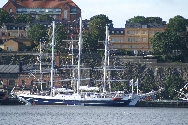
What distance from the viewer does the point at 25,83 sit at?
16312 cm

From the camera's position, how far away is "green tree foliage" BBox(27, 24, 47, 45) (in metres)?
189

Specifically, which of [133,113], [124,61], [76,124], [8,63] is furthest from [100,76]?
[76,124]

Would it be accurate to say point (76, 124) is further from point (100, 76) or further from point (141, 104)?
point (100, 76)

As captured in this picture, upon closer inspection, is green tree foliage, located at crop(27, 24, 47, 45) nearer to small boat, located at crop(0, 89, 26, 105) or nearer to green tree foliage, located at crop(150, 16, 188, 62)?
green tree foliage, located at crop(150, 16, 188, 62)

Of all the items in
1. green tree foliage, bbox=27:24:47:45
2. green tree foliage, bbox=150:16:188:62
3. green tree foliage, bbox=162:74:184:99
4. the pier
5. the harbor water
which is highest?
green tree foliage, bbox=27:24:47:45

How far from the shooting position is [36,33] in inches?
7480

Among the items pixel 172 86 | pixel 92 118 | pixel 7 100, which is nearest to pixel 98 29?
pixel 172 86

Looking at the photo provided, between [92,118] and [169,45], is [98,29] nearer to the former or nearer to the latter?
[169,45]

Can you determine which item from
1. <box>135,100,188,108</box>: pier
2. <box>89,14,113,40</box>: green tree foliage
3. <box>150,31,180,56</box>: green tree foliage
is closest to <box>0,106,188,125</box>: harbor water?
<box>135,100,188,108</box>: pier

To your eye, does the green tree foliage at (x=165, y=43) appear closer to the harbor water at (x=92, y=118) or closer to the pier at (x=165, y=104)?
the pier at (x=165, y=104)

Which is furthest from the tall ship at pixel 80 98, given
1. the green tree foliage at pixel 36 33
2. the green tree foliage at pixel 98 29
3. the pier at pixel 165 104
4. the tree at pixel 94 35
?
the green tree foliage at pixel 36 33

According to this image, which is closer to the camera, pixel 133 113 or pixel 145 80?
pixel 133 113

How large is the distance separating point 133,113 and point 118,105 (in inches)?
873

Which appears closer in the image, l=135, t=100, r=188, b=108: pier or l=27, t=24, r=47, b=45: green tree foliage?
l=135, t=100, r=188, b=108: pier
